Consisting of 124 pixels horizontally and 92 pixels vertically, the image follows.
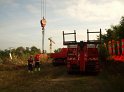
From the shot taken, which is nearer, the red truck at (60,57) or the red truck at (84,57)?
the red truck at (84,57)

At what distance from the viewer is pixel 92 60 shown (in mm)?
24281

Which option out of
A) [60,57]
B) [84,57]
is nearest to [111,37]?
[60,57]

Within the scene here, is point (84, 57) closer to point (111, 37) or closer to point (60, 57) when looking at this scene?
point (60, 57)

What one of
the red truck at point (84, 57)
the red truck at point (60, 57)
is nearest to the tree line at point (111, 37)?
the red truck at point (60, 57)

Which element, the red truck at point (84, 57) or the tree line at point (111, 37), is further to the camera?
the tree line at point (111, 37)

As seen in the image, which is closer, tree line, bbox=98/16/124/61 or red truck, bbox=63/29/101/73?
red truck, bbox=63/29/101/73

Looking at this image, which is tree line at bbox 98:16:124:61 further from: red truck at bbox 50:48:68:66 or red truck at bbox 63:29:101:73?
red truck at bbox 63:29:101:73

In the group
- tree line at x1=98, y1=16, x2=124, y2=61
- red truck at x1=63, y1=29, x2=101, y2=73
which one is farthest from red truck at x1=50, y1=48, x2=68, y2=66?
red truck at x1=63, y1=29, x2=101, y2=73

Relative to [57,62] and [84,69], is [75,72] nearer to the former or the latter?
[84,69]

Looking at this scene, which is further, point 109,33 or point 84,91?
point 109,33

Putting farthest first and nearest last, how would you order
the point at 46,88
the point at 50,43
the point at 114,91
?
1. the point at 50,43
2. the point at 46,88
3. the point at 114,91

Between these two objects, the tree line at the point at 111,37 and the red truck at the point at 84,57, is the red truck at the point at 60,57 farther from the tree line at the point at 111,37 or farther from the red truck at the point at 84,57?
the red truck at the point at 84,57

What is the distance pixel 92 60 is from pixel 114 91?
9.45m

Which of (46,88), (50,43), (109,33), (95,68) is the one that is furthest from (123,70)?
(50,43)
